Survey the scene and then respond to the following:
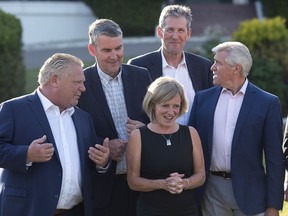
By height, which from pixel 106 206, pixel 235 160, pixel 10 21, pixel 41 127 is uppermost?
pixel 10 21

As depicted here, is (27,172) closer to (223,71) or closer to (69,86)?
(69,86)

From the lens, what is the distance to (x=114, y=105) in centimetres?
532

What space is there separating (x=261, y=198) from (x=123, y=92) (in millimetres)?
1393

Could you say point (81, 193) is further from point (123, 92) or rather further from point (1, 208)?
point (123, 92)

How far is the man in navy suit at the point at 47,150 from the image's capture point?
450 centimetres

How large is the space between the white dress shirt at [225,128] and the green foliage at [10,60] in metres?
8.14

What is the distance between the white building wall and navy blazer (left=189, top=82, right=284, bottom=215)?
1663cm

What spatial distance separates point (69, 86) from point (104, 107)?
0.67 m

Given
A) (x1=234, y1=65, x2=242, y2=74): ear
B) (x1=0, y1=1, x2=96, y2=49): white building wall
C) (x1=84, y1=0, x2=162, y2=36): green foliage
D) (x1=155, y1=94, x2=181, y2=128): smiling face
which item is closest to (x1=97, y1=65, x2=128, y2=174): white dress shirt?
(x1=155, y1=94, x2=181, y2=128): smiling face

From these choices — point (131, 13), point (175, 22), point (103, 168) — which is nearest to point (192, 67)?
point (175, 22)

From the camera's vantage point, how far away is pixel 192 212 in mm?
4832

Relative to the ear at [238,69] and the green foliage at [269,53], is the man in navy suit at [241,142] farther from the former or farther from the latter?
the green foliage at [269,53]

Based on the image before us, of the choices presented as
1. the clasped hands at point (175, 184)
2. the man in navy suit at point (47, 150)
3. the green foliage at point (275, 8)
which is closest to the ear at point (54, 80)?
the man in navy suit at point (47, 150)

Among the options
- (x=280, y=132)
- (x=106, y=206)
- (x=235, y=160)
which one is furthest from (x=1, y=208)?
(x=280, y=132)
